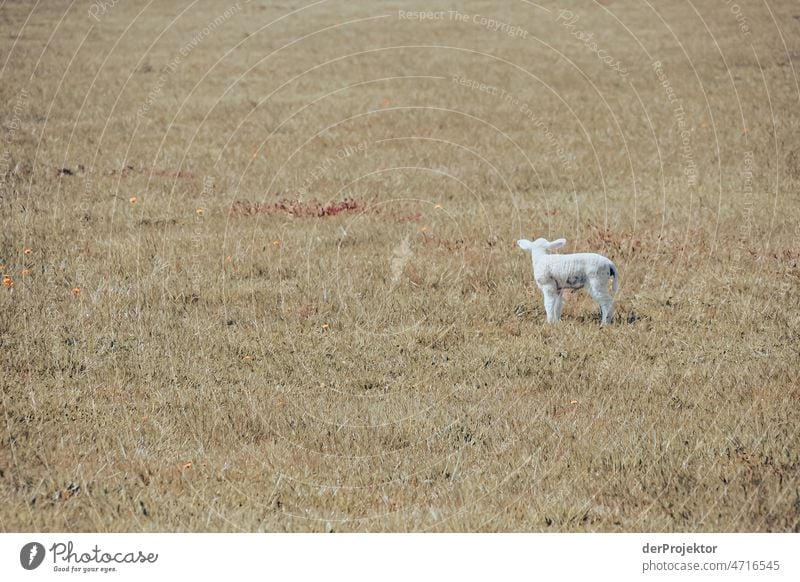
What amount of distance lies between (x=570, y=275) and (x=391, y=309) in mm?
1835

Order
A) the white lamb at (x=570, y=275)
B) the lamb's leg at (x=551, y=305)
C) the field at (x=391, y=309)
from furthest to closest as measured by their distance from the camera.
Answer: the lamb's leg at (x=551, y=305), the white lamb at (x=570, y=275), the field at (x=391, y=309)

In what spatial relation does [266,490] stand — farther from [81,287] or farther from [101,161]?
[101,161]

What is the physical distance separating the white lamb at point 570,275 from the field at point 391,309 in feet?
0.87

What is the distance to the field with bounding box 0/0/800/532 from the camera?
624 cm

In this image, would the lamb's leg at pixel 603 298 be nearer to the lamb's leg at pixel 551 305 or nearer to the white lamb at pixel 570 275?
the white lamb at pixel 570 275

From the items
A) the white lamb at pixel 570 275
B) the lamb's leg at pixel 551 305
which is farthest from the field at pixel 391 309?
the white lamb at pixel 570 275

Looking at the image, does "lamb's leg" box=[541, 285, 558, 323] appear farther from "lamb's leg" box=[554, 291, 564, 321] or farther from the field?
the field

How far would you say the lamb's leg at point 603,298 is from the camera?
9000mm

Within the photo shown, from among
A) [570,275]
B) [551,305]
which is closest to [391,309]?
[551,305]

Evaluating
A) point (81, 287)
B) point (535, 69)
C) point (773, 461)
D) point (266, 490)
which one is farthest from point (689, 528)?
point (535, 69)

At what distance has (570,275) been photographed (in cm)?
901

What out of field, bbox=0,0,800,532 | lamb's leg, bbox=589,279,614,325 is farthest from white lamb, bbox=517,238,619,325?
field, bbox=0,0,800,532

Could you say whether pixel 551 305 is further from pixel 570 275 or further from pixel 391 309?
pixel 391 309
